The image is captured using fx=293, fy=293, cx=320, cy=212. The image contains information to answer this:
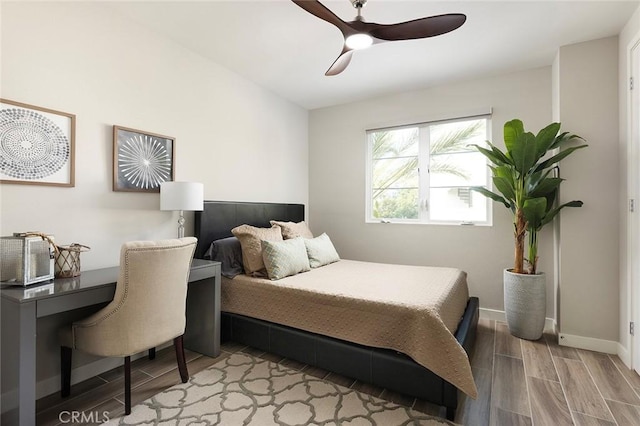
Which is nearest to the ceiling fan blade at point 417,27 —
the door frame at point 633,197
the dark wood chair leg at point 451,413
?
the door frame at point 633,197

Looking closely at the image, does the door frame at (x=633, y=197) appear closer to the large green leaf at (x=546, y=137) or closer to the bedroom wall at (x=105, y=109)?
the large green leaf at (x=546, y=137)

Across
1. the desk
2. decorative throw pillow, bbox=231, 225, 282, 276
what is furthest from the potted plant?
the desk

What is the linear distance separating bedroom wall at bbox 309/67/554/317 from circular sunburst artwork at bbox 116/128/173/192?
2308 millimetres

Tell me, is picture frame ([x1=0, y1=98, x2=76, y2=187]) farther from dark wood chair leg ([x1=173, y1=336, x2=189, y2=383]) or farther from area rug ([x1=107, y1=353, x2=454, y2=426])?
area rug ([x1=107, y1=353, x2=454, y2=426])

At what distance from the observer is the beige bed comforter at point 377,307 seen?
1703 mm

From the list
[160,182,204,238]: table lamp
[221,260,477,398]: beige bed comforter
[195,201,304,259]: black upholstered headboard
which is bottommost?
[221,260,477,398]: beige bed comforter

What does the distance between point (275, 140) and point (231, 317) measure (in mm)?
2301

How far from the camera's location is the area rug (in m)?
1.66

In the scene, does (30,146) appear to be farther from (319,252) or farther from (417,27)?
(417,27)

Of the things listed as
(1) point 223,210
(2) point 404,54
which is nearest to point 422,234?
(2) point 404,54

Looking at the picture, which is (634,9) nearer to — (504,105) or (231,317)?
(504,105)

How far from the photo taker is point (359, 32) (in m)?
1.84

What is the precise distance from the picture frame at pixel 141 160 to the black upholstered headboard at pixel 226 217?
478 mm

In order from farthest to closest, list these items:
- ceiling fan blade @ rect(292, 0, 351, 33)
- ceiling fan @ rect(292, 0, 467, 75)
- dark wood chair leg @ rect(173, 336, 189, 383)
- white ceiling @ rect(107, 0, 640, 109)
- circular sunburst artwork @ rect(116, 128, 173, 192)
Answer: circular sunburst artwork @ rect(116, 128, 173, 192) → white ceiling @ rect(107, 0, 640, 109) → dark wood chair leg @ rect(173, 336, 189, 383) → ceiling fan @ rect(292, 0, 467, 75) → ceiling fan blade @ rect(292, 0, 351, 33)
